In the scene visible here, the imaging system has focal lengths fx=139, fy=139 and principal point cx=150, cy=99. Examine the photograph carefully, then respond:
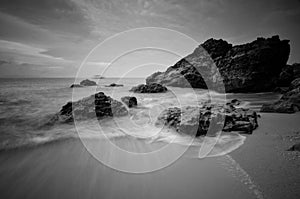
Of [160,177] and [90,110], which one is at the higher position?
[90,110]

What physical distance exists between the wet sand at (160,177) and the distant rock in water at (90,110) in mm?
2439

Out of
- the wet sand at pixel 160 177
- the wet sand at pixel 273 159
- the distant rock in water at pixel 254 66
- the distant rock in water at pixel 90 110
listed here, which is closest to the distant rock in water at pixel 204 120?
the wet sand at pixel 273 159

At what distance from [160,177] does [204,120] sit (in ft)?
7.67

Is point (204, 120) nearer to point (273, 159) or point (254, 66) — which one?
point (273, 159)

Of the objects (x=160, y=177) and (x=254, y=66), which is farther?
(x=254, y=66)

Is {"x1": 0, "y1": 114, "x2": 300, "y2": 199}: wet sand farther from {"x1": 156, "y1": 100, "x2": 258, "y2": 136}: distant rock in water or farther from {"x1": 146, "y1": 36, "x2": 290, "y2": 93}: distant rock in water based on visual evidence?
{"x1": 146, "y1": 36, "x2": 290, "y2": 93}: distant rock in water

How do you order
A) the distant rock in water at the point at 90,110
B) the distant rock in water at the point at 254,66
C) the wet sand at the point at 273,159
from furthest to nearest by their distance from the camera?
the distant rock in water at the point at 254,66
the distant rock in water at the point at 90,110
the wet sand at the point at 273,159

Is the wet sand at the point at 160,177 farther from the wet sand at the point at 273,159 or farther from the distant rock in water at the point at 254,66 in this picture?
the distant rock in water at the point at 254,66

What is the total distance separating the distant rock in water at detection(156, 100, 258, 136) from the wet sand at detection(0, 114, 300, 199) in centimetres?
98

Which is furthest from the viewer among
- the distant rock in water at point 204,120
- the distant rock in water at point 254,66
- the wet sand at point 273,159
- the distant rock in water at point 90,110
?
the distant rock in water at point 254,66

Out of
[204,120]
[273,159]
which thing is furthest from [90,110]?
[273,159]

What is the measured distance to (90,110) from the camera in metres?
5.92

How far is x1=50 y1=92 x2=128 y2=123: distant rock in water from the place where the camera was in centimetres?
557

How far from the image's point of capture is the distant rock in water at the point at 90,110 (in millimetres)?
5566
